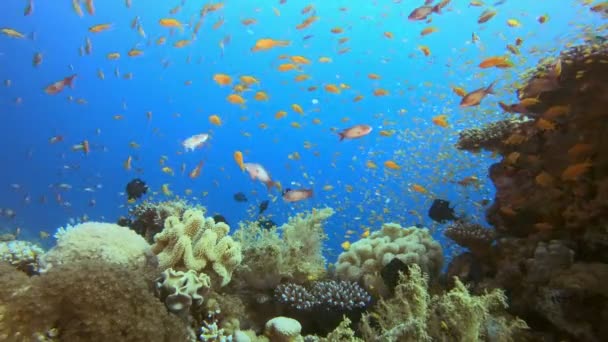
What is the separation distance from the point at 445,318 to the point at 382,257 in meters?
2.75

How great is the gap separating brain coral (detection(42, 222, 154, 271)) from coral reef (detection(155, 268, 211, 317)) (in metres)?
1.00

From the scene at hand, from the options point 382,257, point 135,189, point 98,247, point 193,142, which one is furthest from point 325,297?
point 135,189

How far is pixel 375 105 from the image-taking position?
236 feet

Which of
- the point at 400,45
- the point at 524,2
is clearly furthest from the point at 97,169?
the point at 524,2

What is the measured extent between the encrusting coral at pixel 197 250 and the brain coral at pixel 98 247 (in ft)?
0.90

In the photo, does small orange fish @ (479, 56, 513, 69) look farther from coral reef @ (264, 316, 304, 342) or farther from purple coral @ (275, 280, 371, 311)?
coral reef @ (264, 316, 304, 342)

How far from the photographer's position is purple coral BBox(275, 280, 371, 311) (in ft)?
→ 17.7

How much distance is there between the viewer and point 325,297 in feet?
18.0

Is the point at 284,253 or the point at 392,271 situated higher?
the point at 284,253

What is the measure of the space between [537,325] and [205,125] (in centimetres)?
8280

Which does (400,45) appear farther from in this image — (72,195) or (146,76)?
(72,195)

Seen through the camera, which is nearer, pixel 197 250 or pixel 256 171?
pixel 197 250

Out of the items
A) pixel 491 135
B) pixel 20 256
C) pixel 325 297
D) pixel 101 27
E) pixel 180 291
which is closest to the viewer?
pixel 180 291

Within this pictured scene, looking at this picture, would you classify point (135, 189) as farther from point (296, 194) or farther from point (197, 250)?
point (197, 250)
